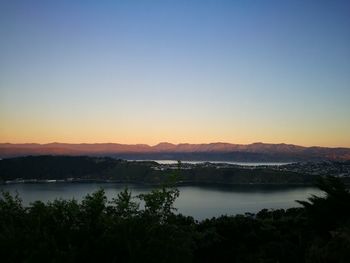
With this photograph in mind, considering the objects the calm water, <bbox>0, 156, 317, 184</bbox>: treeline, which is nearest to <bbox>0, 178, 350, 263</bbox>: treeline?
the calm water

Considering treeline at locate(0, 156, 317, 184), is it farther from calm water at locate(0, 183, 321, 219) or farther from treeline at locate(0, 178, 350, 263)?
treeline at locate(0, 178, 350, 263)

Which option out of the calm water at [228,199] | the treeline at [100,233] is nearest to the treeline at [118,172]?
the calm water at [228,199]

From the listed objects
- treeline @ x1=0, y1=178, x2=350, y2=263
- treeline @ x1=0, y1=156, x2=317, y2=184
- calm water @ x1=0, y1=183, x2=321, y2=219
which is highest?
treeline @ x1=0, y1=178, x2=350, y2=263

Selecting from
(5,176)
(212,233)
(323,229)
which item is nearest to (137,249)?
(323,229)

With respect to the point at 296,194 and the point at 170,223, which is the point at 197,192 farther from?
the point at 170,223

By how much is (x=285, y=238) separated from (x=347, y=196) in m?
6.02

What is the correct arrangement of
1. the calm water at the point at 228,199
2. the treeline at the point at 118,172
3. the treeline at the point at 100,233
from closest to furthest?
1. the treeline at the point at 100,233
2. the calm water at the point at 228,199
3. the treeline at the point at 118,172

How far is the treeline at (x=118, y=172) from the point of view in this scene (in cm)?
13525

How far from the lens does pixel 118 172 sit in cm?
15762

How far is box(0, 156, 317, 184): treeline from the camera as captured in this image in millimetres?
135250

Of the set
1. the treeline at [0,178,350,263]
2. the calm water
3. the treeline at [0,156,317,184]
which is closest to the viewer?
the treeline at [0,178,350,263]

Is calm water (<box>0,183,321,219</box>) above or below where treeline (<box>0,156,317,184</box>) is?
below

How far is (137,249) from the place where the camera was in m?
8.24

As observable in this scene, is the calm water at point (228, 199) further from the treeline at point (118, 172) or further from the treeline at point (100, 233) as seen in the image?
the treeline at point (100, 233)
